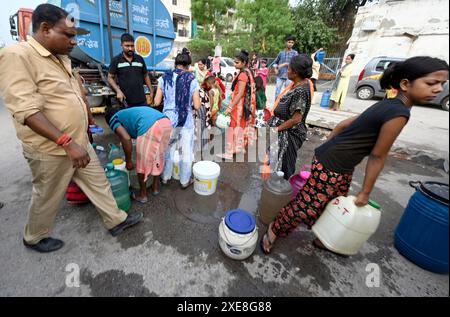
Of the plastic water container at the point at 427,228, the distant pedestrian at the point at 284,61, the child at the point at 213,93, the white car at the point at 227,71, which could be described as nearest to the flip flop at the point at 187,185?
the child at the point at 213,93

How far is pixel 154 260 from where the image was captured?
203 cm

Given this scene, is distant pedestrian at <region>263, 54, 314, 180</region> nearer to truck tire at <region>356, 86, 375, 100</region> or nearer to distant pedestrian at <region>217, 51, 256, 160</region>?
distant pedestrian at <region>217, 51, 256, 160</region>

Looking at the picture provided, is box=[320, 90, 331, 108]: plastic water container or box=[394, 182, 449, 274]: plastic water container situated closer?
box=[394, 182, 449, 274]: plastic water container

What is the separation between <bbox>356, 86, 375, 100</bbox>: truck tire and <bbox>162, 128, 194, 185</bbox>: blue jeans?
30.0 ft

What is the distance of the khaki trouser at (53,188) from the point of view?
5.72 feet

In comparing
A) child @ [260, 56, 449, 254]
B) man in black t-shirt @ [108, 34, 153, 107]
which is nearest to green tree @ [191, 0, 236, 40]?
man in black t-shirt @ [108, 34, 153, 107]

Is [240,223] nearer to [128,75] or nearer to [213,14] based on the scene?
[128,75]

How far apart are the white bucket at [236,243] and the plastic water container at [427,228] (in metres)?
1.56

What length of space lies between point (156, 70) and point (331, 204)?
574 centimetres

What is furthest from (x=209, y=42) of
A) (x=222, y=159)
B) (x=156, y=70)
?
(x=222, y=159)

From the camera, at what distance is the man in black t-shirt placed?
3789mm

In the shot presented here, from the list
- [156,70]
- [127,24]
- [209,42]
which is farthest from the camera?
[209,42]

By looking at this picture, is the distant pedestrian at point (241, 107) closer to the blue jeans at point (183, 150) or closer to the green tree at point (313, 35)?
the blue jeans at point (183, 150)

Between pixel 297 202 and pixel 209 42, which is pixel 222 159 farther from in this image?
pixel 209 42
